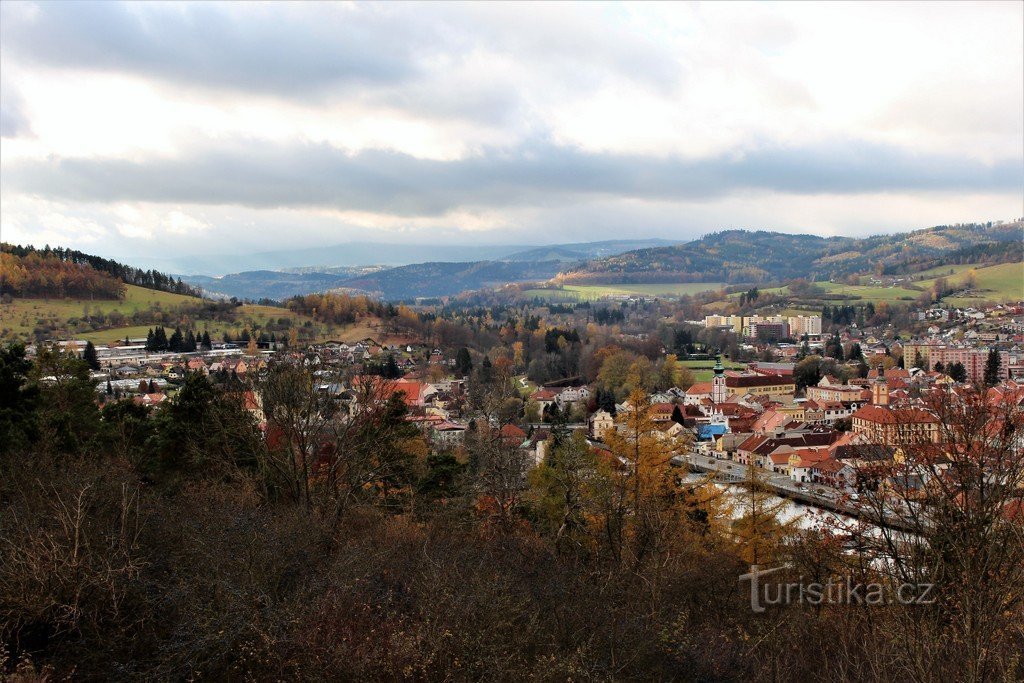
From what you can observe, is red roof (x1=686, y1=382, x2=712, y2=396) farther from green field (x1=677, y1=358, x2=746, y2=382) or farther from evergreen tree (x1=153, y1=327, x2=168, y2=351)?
evergreen tree (x1=153, y1=327, x2=168, y2=351)

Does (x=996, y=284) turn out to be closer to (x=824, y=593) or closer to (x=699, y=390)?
(x=699, y=390)

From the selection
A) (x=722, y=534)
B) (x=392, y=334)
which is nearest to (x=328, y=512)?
(x=722, y=534)

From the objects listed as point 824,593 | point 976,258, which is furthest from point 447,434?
point 976,258

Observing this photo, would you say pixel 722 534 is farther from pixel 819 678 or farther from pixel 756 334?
pixel 756 334

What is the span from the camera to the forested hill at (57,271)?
69.4 meters

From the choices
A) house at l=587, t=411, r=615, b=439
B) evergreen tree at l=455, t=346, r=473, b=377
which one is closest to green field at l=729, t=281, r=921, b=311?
evergreen tree at l=455, t=346, r=473, b=377

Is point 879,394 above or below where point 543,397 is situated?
above

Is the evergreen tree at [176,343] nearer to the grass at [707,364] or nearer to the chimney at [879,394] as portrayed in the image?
the grass at [707,364]

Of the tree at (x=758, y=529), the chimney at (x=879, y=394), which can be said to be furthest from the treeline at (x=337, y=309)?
the tree at (x=758, y=529)

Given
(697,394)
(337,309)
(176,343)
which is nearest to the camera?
(697,394)

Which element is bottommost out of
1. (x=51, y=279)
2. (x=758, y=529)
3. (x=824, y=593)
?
(x=758, y=529)

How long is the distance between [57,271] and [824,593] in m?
82.0

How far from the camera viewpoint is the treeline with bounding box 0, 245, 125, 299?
2707 inches

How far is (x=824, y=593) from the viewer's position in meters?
9.23
